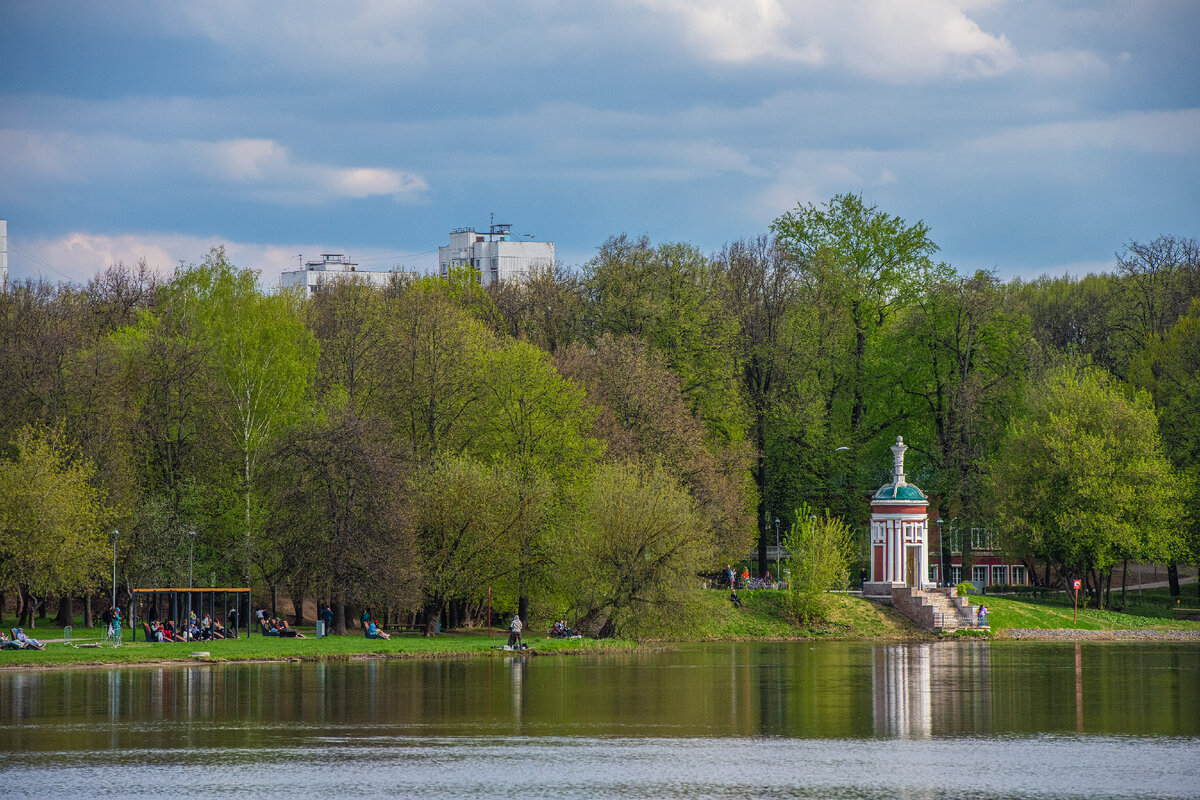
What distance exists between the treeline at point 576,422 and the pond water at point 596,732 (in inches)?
450

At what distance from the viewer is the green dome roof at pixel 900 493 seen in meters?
74.2

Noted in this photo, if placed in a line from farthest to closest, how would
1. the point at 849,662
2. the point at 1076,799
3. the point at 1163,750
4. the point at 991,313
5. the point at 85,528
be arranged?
the point at 991,313, the point at 85,528, the point at 849,662, the point at 1163,750, the point at 1076,799

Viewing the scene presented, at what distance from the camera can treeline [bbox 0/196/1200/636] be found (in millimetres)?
57469

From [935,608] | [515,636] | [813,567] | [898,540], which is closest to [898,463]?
[898,540]

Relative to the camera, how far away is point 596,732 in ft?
96.8

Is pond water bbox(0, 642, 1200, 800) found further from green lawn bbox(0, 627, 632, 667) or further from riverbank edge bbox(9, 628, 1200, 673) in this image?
green lawn bbox(0, 627, 632, 667)

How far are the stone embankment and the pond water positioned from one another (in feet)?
74.3

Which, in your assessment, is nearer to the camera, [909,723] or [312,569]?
[909,723]

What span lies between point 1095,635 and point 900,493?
1179 centimetres

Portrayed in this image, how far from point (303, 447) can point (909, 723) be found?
105 feet

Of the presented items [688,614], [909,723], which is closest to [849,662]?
[688,614]

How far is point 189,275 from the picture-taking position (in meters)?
67.4

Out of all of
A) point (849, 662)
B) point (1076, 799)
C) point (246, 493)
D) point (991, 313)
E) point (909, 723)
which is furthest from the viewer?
point (991, 313)

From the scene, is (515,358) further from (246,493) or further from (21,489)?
(21,489)
